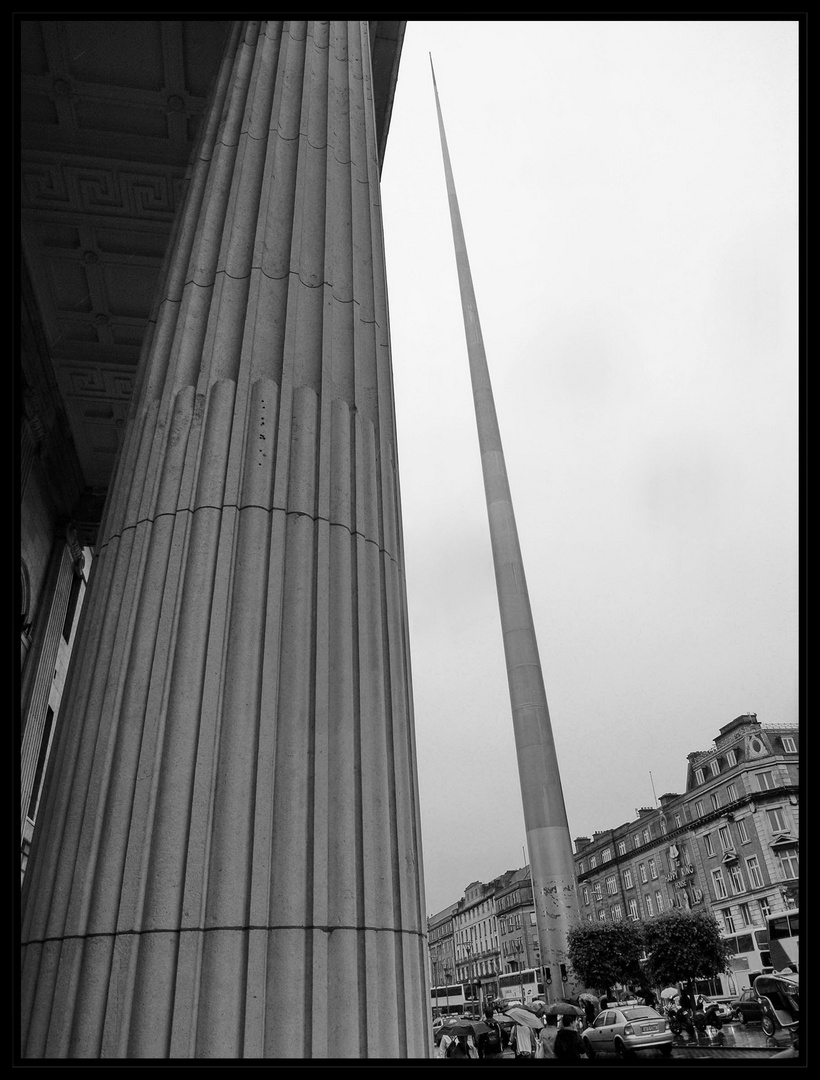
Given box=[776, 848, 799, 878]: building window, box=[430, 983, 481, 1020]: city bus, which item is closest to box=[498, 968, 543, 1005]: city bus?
box=[430, 983, 481, 1020]: city bus

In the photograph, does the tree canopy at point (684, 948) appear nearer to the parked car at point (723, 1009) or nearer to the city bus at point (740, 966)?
the parked car at point (723, 1009)

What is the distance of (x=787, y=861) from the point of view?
2121 inches

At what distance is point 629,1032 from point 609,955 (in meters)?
14.1

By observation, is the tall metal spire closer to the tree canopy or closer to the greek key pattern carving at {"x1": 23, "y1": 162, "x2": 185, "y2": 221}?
the tree canopy

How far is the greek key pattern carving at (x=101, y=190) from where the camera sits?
601 inches

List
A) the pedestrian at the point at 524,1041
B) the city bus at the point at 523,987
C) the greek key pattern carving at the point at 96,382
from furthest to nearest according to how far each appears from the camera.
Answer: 1. the city bus at the point at 523,987
2. the pedestrian at the point at 524,1041
3. the greek key pattern carving at the point at 96,382

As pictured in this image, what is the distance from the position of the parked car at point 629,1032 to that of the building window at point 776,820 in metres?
37.3

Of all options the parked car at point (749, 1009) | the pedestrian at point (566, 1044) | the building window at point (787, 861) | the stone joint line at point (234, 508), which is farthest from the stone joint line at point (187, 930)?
the building window at point (787, 861)

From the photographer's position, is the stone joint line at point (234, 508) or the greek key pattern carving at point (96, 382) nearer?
the stone joint line at point (234, 508)

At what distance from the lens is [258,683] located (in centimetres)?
428

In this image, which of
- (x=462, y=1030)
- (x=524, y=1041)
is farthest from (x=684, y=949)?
(x=462, y=1030)

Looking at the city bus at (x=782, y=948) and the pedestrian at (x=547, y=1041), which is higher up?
the city bus at (x=782, y=948)

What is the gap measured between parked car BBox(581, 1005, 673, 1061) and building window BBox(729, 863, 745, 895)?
39727 mm
